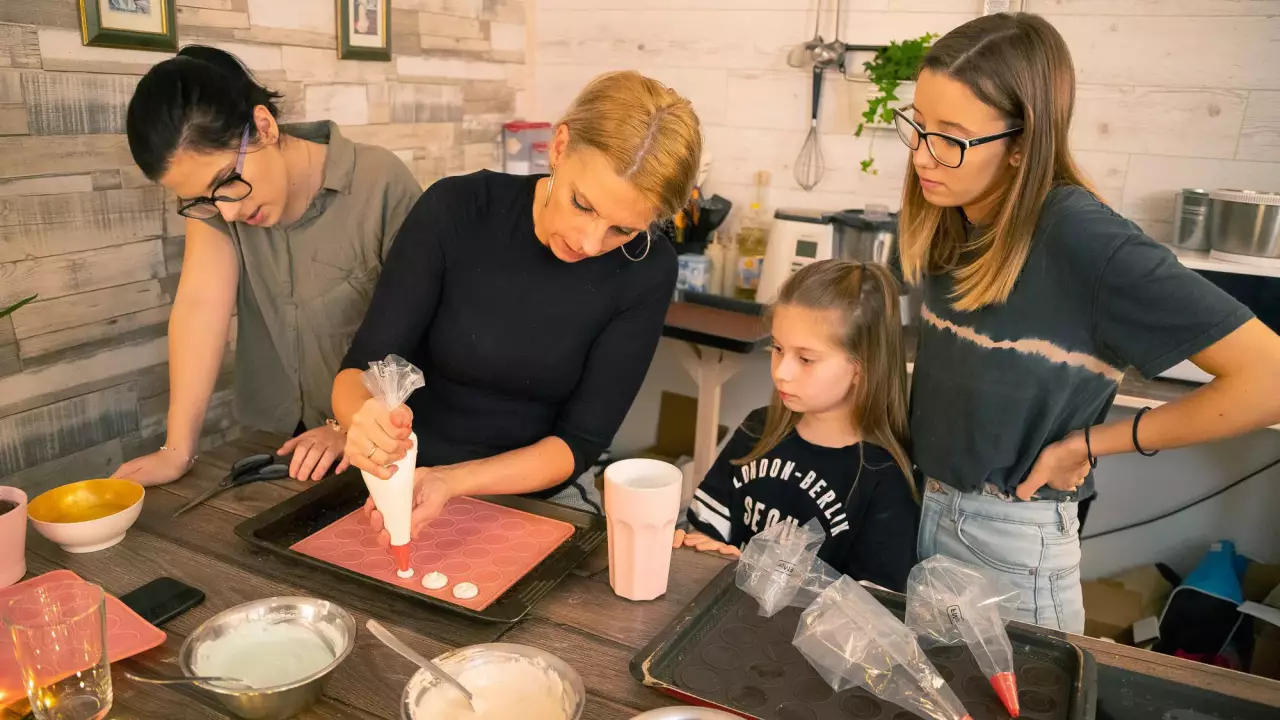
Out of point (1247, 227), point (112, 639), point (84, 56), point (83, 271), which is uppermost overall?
point (84, 56)

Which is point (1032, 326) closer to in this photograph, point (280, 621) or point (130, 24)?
point (280, 621)

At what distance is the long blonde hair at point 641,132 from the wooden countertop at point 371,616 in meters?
0.57

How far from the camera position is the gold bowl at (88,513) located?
116 centimetres

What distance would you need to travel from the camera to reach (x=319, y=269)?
1.84 metres

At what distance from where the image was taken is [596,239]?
4.62ft

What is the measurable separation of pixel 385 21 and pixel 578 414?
1611mm

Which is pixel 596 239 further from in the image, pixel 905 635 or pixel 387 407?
pixel 905 635

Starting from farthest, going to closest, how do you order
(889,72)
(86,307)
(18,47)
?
(889,72) → (86,307) → (18,47)

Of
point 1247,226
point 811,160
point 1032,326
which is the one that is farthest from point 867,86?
point 1032,326

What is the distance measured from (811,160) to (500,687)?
2.38m

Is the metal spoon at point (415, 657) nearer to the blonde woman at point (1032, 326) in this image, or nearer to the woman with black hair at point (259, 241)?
the woman with black hair at point (259, 241)

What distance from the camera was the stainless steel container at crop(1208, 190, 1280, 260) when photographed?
6.88 feet

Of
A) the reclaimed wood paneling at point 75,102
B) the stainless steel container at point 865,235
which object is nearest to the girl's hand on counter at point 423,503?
the reclaimed wood paneling at point 75,102

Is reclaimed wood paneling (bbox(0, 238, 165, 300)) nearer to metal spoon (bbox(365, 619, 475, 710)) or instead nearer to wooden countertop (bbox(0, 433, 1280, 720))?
wooden countertop (bbox(0, 433, 1280, 720))
